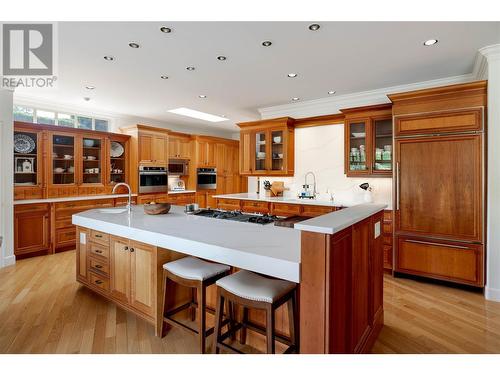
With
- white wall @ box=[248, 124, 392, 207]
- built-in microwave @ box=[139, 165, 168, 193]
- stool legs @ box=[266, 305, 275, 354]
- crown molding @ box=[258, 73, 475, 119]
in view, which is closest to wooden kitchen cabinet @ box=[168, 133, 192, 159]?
built-in microwave @ box=[139, 165, 168, 193]

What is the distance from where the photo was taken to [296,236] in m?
2.04

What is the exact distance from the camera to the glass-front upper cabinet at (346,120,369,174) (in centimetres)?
427

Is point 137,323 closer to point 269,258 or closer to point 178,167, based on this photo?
point 269,258

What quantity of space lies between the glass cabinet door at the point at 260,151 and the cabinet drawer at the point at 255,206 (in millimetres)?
746

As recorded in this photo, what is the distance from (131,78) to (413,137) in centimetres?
365

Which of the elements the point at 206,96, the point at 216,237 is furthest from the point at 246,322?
the point at 206,96

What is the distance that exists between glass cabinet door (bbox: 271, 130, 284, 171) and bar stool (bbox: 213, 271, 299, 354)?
3509 millimetres

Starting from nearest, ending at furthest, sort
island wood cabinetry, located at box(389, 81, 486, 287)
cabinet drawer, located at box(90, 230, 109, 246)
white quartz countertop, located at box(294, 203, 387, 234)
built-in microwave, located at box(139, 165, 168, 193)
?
white quartz countertop, located at box(294, 203, 387, 234)
cabinet drawer, located at box(90, 230, 109, 246)
island wood cabinetry, located at box(389, 81, 486, 287)
built-in microwave, located at box(139, 165, 168, 193)

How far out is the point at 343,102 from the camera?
4727 mm

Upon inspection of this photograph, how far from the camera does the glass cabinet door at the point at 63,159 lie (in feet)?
16.5

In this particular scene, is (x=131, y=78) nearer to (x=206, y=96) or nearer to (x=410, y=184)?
(x=206, y=96)

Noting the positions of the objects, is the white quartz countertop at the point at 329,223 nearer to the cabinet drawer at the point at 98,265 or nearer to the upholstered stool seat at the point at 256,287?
the upholstered stool seat at the point at 256,287

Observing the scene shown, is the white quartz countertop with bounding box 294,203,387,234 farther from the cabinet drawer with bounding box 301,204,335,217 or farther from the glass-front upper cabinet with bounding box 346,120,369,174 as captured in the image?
the glass-front upper cabinet with bounding box 346,120,369,174

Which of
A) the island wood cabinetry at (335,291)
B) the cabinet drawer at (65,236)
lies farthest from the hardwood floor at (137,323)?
the cabinet drawer at (65,236)
